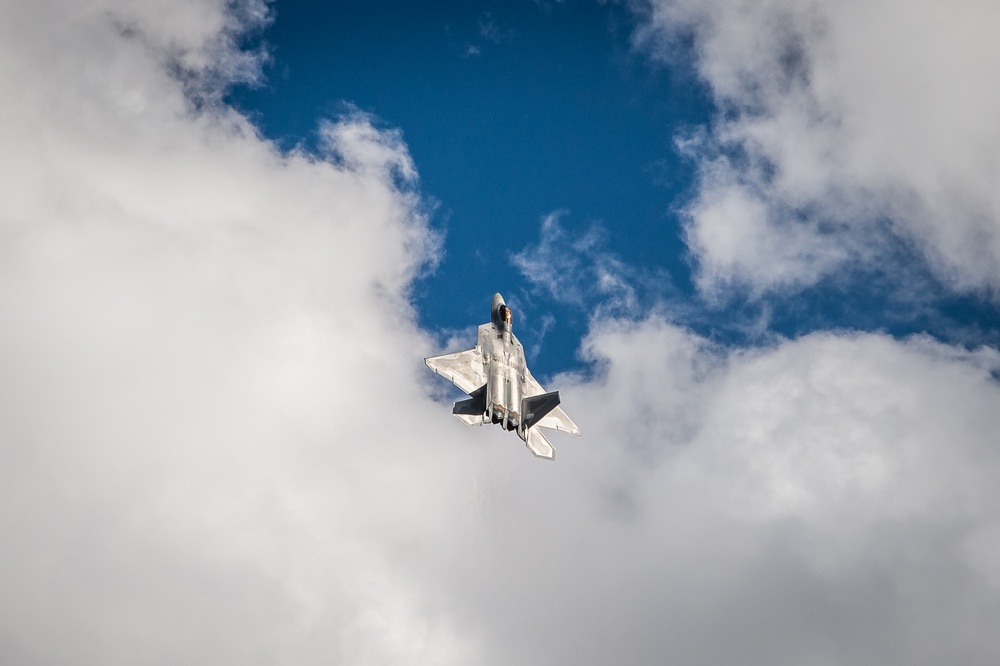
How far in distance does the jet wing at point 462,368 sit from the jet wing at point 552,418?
7.28 meters

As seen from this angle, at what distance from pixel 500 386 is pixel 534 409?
4.73m

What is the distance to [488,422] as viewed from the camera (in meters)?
109

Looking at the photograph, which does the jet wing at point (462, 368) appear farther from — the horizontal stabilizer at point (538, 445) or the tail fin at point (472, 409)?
the horizontal stabilizer at point (538, 445)

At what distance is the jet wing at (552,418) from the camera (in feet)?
395

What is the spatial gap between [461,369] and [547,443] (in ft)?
45.9

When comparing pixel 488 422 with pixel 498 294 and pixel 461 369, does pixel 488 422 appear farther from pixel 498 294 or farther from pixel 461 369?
pixel 498 294

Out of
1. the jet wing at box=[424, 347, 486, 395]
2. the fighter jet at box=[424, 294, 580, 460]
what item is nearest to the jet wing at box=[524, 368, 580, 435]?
the fighter jet at box=[424, 294, 580, 460]

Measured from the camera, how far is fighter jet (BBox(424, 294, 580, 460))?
110m

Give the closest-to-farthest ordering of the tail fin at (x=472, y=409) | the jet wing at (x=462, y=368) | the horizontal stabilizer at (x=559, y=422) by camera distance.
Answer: the tail fin at (x=472, y=409) → the jet wing at (x=462, y=368) → the horizontal stabilizer at (x=559, y=422)

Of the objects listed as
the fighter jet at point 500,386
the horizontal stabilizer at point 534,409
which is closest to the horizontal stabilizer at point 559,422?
the fighter jet at point 500,386

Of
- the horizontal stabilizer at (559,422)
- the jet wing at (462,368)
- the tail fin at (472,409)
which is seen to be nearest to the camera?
the tail fin at (472,409)

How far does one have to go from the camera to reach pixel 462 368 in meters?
114

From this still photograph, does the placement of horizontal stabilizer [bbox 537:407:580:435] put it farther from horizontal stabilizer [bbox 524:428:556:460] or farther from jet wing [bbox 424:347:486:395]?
jet wing [bbox 424:347:486:395]

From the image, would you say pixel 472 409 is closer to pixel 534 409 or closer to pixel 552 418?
pixel 534 409
